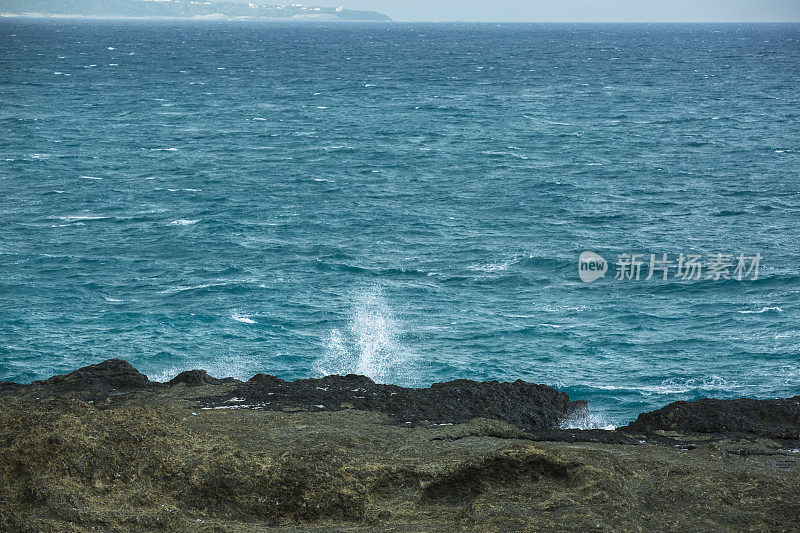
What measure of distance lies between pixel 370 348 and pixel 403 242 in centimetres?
1128

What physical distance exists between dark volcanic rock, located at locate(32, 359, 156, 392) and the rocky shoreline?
3.57 ft

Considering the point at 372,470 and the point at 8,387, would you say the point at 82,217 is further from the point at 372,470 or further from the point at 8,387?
the point at 372,470

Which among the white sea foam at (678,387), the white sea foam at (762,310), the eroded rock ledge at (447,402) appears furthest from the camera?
the white sea foam at (762,310)

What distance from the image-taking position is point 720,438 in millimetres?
14547

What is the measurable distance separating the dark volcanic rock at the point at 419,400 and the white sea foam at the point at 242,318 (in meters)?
14.6

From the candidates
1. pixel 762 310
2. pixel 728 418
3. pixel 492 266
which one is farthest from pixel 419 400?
pixel 762 310

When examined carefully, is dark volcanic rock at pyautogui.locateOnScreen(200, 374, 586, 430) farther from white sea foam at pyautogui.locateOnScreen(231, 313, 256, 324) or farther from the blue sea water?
white sea foam at pyautogui.locateOnScreen(231, 313, 256, 324)

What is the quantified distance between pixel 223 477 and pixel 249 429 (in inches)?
78.8

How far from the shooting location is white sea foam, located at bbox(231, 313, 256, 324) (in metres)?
32.1

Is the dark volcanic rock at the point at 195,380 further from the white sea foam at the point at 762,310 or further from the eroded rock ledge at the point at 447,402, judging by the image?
the white sea foam at the point at 762,310

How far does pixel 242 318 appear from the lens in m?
32.4

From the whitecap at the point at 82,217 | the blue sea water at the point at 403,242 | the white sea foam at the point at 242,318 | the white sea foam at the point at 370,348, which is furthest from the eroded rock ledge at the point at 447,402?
the whitecap at the point at 82,217

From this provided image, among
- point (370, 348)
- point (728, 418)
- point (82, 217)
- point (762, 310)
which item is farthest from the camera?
point (82, 217)

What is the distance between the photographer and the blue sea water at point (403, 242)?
29.4 meters
